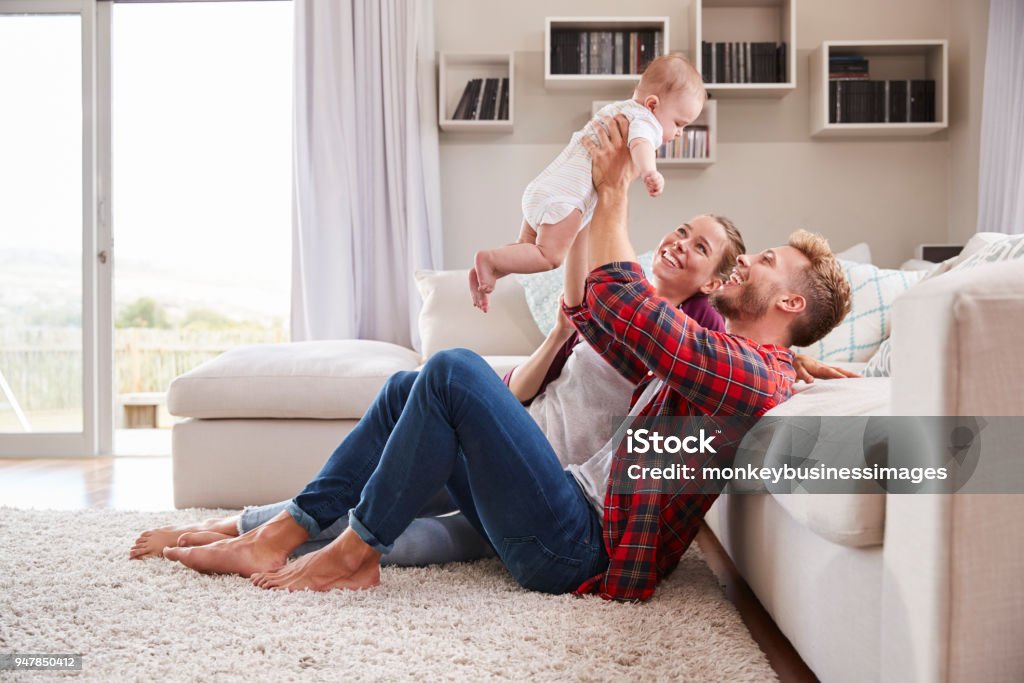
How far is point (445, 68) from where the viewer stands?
379cm

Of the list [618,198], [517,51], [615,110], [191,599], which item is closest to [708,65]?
[517,51]

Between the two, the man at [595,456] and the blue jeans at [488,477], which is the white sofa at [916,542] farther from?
the blue jeans at [488,477]

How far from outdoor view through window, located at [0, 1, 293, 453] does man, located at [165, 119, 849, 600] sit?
3.02m

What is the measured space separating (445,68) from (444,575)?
2.71 metres

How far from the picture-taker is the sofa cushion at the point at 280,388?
8.24 feet

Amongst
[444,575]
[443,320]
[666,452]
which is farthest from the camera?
Answer: [443,320]

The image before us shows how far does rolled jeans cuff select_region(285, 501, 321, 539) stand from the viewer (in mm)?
1632

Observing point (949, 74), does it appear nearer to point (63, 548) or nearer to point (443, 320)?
point (443, 320)

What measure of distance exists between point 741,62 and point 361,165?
1769 millimetres

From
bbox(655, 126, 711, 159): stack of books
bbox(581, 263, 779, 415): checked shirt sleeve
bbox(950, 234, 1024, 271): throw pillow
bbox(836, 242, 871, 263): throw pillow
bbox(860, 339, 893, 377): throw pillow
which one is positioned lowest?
bbox(860, 339, 893, 377): throw pillow

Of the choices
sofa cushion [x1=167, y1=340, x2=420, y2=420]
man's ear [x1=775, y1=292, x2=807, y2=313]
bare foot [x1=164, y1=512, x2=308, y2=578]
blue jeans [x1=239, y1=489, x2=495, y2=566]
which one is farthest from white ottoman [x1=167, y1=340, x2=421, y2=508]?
man's ear [x1=775, y1=292, x2=807, y2=313]

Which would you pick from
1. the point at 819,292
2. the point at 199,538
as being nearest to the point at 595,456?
the point at 819,292

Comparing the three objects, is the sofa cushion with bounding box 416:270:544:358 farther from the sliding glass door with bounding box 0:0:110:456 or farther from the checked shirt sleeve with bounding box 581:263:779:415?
the sliding glass door with bounding box 0:0:110:456

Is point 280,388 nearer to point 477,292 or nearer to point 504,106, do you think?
point 477,292
